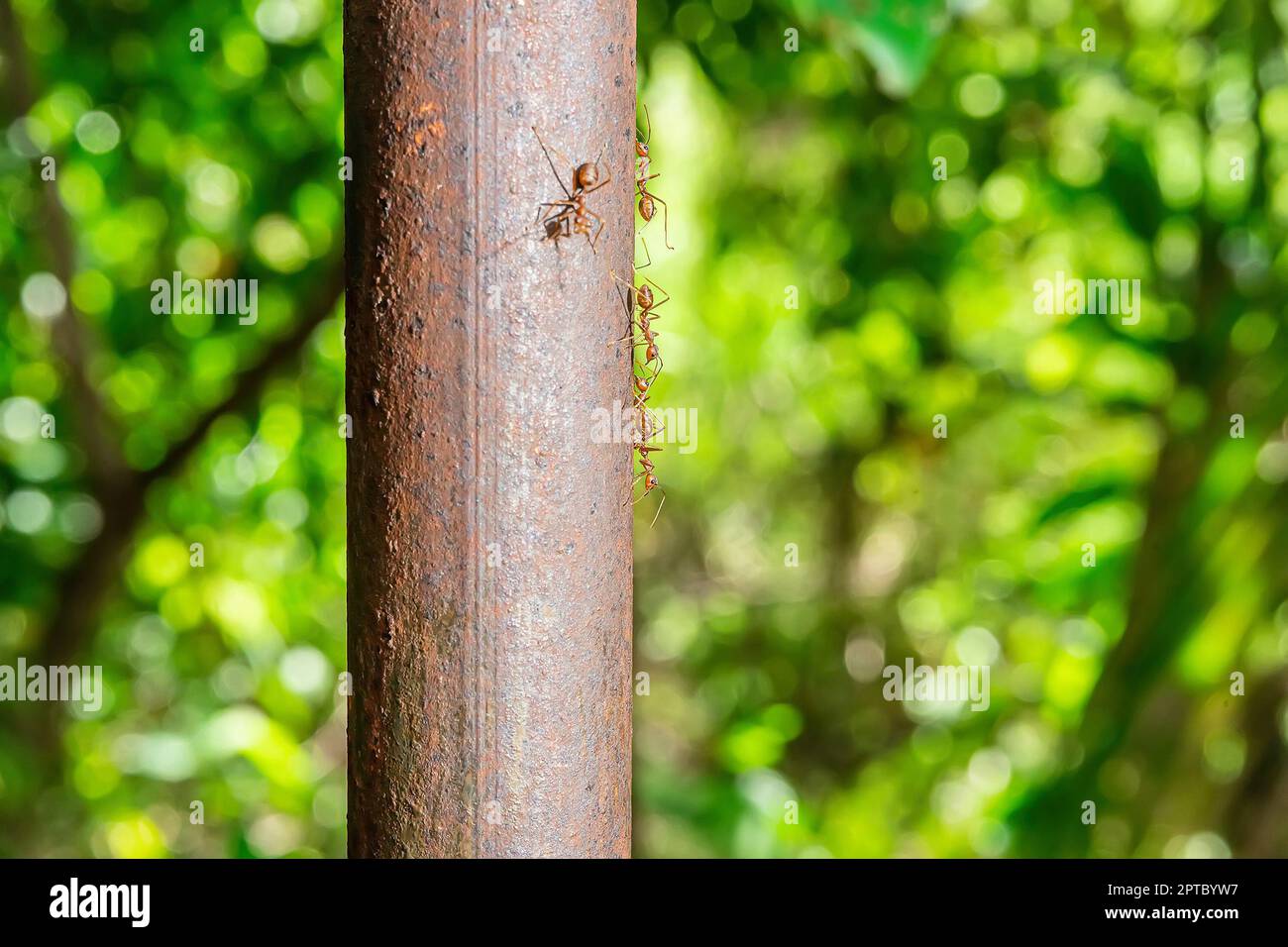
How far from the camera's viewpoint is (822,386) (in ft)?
10.00

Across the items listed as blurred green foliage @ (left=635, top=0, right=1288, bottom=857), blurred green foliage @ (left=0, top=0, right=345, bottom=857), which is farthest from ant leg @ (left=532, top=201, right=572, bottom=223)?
blurred green foliage @ (left=0, top=0, right=345, bottom=857)

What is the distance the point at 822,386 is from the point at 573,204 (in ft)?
7.73

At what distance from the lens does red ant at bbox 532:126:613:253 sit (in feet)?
2.42

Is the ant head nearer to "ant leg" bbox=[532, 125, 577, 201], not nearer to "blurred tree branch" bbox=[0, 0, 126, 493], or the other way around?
"ant leg" bbox=[532, 125, 577, 201]

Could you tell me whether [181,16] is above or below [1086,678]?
above

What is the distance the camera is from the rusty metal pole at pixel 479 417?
0.74m

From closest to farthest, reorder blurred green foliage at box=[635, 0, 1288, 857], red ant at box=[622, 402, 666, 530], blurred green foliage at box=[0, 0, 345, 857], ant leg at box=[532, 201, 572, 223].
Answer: ant leg at box=[532, 201, 572, 223]
red ant at box=[622, 402, 666, 530]
blurred green foliage at box=[635, 0, 1288, 857]
blurred green foliage at box=[0, 0, 345, 857]

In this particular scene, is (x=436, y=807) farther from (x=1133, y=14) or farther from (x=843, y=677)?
(x=843, y=677)

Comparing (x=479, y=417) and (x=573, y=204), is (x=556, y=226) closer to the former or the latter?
(x=573, y=204)

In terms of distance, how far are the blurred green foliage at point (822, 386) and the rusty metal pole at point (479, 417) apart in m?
1.83

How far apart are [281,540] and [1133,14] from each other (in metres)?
2.39

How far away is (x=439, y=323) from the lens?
2.43 feet
